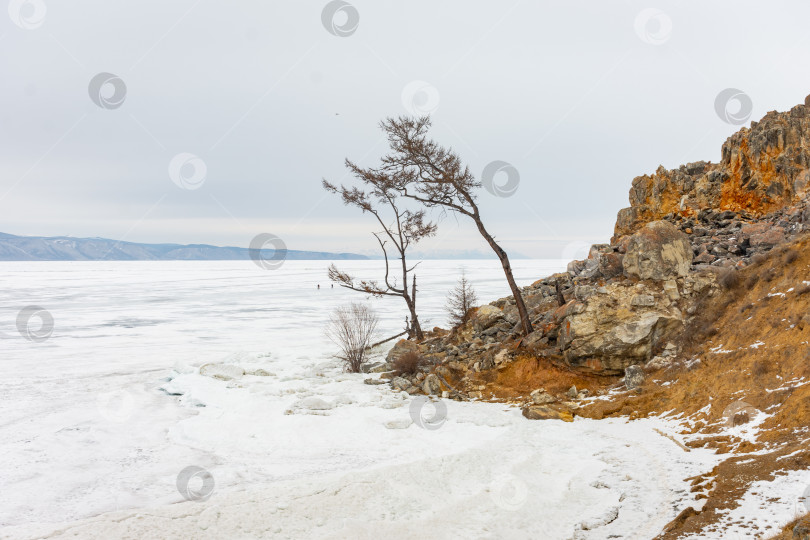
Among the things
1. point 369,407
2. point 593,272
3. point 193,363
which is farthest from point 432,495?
point 193,363

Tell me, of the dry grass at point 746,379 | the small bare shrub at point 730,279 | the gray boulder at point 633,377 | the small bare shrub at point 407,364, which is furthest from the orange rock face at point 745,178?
the small bare shrub at point 407,364

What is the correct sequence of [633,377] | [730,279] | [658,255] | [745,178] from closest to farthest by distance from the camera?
[633,377] → [730,279] → [658,255] → [745,178]

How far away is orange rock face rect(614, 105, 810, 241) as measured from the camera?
1894 centimetres

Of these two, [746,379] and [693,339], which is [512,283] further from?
[746,379]

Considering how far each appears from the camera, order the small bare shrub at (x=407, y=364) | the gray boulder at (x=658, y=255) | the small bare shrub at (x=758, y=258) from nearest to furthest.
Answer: the small bare shrub at (x=758, y=258)
the gray boulder at (x=658, y=255)
the small bare shrub at (x=407, y=364)

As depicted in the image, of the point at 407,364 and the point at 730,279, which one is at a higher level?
the point at 730,279

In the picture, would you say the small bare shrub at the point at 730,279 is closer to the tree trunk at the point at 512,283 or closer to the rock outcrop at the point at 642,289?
the rock outcrop at the point at 642,289

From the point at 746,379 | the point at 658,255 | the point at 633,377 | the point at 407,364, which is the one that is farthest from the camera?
the point at 407,364

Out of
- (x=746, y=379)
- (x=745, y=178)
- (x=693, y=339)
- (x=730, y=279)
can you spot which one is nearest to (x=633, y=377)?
(x=693, y=339)

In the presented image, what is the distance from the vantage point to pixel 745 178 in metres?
20.0

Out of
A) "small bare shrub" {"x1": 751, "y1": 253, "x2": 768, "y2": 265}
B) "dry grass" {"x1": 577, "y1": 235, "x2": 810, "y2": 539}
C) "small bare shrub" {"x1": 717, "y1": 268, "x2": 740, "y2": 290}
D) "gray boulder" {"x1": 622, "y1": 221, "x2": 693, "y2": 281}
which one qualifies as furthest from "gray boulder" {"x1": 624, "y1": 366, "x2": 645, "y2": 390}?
"small bare shrub" {"x1": 751, "y1": 253, "x2": 768, "y2": 265}

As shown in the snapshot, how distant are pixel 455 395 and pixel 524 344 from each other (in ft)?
9.00

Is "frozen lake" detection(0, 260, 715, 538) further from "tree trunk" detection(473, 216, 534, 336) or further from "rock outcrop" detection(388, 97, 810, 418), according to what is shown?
"tree trunk" detection(473, 216, 534, 336)

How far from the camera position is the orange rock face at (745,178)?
18.9 m
